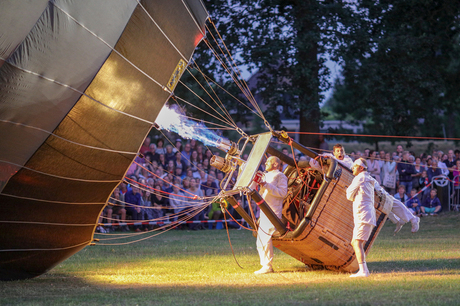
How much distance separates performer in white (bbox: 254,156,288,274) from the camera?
7.62m

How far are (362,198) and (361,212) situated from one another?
0.57 feet

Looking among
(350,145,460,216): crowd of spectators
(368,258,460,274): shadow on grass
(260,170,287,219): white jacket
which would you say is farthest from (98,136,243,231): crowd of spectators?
(368,258,460,274): shadow on grass

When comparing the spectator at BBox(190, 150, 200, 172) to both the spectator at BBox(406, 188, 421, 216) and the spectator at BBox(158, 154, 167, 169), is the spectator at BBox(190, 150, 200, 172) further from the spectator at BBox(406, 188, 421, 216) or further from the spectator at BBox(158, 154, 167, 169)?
the spectator at BBox(406, 188, 421, 216)

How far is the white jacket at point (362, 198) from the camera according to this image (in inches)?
285

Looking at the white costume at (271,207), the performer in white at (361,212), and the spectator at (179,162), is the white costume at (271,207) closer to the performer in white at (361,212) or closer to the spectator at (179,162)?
the performer in white at (361,212)

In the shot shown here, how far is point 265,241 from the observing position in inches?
303

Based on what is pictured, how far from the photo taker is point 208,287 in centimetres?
653

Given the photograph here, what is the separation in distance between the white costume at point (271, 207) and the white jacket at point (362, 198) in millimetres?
912

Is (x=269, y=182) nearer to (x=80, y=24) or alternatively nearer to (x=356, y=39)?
(x=80, y=24)

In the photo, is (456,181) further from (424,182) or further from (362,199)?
(362,199)

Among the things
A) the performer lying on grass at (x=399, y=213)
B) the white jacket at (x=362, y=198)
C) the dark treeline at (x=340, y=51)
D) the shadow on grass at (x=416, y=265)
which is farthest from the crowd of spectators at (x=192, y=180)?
the white jacket at (x=362, y=198)

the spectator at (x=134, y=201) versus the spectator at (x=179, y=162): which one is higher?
the spectator at (x=179, y=162)

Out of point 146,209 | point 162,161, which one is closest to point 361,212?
point 146,209

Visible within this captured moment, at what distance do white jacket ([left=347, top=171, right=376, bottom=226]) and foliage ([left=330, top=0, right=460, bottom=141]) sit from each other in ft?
29.6
